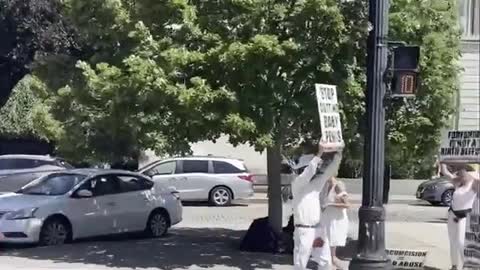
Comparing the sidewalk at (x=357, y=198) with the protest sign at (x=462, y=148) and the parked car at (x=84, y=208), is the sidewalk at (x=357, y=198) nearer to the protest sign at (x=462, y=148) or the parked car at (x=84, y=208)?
the parked car at (x=84, y=208)

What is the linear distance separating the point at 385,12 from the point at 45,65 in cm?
621

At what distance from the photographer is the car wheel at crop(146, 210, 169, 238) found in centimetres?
1908

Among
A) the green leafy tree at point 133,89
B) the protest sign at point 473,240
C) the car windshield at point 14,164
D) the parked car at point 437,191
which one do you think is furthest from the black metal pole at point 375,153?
the parked car at point 437,191

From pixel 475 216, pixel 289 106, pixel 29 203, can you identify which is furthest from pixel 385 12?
pixel 29 203

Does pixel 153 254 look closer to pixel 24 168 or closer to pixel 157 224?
pixel 157 224

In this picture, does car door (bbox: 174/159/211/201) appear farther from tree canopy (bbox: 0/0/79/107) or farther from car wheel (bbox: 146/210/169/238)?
car wheel (bbox: 146/210/169/238)

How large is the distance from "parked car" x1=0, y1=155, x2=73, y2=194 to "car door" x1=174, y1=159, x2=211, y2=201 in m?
3.31

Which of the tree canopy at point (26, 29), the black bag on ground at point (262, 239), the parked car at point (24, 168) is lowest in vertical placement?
the black bag on ground at point (262, 239)

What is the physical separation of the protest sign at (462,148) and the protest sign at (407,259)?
263 cm

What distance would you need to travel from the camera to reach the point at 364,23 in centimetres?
1438

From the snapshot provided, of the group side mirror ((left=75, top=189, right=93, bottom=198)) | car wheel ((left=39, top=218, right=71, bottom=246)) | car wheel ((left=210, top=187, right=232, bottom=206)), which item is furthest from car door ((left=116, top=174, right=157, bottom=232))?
car wheel ((left=210, top=187, right=232, bottom=206))

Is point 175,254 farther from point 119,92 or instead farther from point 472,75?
point 472,75

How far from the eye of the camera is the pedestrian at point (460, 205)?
42.2 feet

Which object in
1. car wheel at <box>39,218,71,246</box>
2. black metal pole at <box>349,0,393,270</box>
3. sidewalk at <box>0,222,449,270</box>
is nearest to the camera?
black metal pole at <box>349,0,393,270</box>
